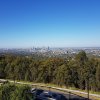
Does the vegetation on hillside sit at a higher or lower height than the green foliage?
lower

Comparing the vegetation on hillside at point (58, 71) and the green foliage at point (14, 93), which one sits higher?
the green foliage at point (14, 93)

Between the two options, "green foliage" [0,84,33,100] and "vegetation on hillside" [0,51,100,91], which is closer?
"green foliage" [0,84,33,100]

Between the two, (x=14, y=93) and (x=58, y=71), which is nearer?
(x=14, y=93)

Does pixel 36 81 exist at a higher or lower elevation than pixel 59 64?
lower

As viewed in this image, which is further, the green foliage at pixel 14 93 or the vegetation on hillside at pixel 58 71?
the vegetation on hillside at pixel 58 71

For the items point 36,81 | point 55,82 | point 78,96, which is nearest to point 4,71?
point 36,81

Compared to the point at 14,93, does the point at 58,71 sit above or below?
below

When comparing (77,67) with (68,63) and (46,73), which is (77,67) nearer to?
(68,63)

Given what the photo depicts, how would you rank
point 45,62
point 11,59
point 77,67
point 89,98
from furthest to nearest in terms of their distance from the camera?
point 11,59
point 45,62
point 77,67
point 89,98
